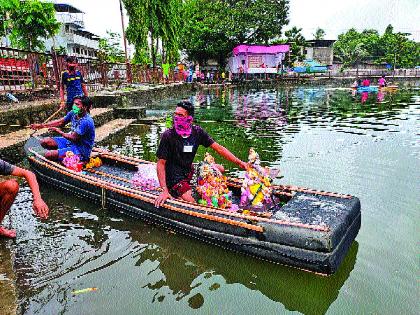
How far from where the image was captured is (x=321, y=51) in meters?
57.6

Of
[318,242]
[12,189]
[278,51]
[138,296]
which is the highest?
[278,51]

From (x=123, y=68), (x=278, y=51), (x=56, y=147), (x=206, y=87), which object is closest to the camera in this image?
(x=56, y=147)

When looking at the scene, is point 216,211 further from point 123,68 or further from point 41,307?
point 123,68

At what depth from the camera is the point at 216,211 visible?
467cm

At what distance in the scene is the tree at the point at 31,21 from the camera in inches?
769

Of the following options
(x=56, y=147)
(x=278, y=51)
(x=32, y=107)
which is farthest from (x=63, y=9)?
(x=56, y=147)

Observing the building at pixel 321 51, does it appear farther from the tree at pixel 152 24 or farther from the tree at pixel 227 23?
the tree at pixel 152 24

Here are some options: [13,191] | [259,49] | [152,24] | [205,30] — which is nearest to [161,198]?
[13,191]

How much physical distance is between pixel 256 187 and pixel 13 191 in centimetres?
333

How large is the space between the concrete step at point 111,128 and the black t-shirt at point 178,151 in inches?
244

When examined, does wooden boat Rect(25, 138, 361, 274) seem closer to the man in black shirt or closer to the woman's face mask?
the woman's face mask

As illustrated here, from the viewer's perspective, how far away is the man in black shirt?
3861mm

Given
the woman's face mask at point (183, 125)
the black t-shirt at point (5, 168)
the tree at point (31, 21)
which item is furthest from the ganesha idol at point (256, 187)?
the tree at point (31, 21)

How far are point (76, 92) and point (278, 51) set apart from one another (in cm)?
3949
